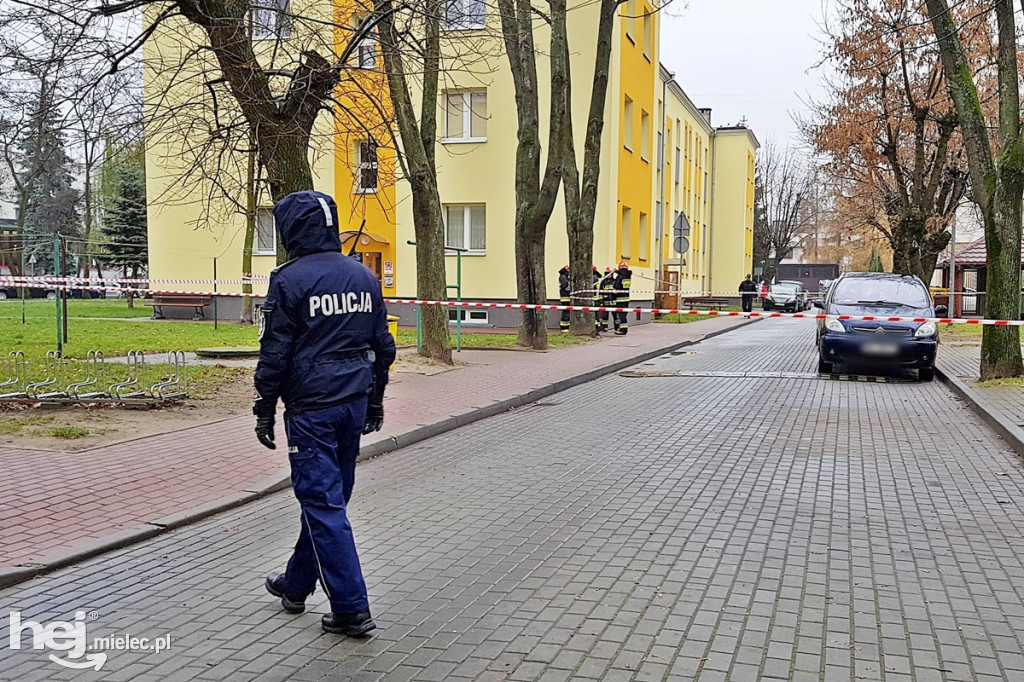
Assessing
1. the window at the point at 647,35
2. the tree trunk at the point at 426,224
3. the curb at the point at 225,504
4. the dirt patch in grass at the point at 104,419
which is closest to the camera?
the curb at the point at 225,504

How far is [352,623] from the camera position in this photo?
4.12 metres

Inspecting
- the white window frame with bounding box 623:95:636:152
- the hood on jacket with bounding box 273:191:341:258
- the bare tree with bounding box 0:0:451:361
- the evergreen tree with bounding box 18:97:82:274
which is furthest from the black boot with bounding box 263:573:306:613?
the white window frame with bounding box 623:95:636:152

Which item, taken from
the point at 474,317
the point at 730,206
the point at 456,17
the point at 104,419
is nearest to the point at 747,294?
the point at 730,206

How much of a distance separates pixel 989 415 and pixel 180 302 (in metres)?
26.4

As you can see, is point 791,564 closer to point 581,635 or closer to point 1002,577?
point 1002,577

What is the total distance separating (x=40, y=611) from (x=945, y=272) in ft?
151

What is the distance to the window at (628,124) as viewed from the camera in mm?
30042

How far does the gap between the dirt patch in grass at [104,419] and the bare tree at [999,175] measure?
35.0 ft

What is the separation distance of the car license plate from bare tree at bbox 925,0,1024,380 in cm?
141

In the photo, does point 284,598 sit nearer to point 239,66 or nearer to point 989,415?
point 239,66

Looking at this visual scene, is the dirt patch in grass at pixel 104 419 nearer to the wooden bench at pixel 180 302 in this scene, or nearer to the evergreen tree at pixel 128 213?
the wooden bench at pixel 180 302

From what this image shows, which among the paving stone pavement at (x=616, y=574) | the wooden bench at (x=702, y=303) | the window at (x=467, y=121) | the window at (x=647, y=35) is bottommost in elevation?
the paving stone pavement at (x=616, y=574)

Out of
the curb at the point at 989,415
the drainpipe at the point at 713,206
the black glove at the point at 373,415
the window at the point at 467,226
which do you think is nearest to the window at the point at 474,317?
the window at the point at 467,226

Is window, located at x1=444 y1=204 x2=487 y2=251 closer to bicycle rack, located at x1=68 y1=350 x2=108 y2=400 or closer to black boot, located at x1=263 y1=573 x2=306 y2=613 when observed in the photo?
bicycle rack, located at x1=68 y1=350 x2=108 y2=400
